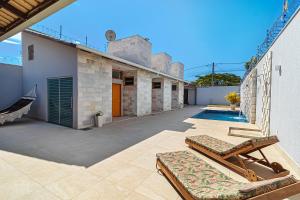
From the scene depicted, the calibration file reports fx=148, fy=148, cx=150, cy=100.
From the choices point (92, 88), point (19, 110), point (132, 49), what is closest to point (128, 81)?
point (132, 49)

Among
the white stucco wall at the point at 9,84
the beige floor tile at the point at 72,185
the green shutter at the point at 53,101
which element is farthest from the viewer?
the white stucco wall at the point at 9,84

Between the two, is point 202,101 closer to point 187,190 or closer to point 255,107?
point 255,107

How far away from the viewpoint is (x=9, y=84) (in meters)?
8.67

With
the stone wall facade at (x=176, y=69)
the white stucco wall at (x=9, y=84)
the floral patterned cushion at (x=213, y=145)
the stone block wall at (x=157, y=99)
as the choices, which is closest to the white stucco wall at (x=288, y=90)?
the floral patterned cushion at (x=213, y=145)

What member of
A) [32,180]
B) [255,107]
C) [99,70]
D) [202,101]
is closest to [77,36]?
[99,70]

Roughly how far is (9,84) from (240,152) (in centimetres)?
1170

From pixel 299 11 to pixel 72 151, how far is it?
5713mm

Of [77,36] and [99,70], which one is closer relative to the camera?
[99,70]

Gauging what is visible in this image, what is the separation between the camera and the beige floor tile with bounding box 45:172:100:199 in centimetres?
209

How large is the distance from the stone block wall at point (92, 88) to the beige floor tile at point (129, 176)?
4064 millimetres

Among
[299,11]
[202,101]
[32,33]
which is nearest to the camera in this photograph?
[299,11]

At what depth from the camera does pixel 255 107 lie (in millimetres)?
7656

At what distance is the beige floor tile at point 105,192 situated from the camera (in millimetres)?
2002

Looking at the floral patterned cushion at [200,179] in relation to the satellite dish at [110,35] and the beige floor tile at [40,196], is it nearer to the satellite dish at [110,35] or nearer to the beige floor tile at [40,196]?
the beige floor tile at [40,196]
